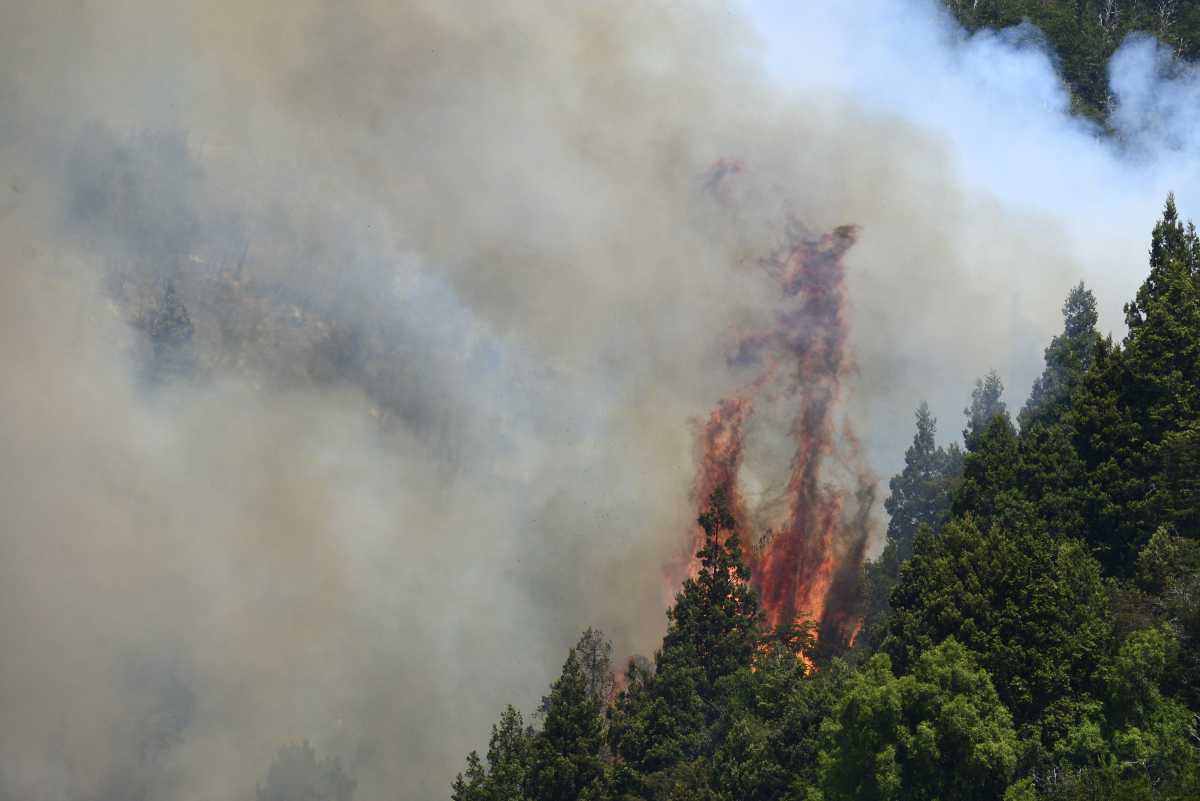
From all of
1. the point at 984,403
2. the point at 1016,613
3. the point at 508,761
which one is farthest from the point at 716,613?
the point at 984,403

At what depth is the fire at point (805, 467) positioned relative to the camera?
5700 centimetres

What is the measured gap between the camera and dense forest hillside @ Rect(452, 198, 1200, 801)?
3838cm

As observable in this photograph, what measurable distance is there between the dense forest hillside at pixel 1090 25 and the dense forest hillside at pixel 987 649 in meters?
39.3

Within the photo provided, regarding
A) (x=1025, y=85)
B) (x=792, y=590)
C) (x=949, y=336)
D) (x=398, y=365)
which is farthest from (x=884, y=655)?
(x=1025, y=85)

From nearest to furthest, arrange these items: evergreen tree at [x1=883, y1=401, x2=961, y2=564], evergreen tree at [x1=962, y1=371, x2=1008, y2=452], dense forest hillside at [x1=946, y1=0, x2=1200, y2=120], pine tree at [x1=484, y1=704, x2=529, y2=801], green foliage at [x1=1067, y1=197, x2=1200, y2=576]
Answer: green foliage at [x1=1067, y1=197, x2=1200, y2=576] < pine tree at [x1=484, y1=704, x2=529, y2=801] < evergreen tree at [x1=883, y1=401, x2=961, y2=564] < evergreen tree at [x1=962, y1=371, x2=1008, y2=452] < dense forest hillside at [x1=946, y1=0, x2=1200, y2=120]

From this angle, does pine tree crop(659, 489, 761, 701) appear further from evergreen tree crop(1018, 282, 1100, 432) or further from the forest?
evergreen tree crop(1018, 282, 1100, 432)

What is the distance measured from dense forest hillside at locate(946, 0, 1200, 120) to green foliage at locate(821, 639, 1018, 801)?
58899 mm

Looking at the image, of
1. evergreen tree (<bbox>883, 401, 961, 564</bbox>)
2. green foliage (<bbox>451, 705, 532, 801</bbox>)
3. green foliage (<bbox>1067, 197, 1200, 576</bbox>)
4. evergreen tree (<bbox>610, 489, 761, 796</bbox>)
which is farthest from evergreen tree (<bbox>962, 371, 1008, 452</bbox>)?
green foliage (<bbox>451, 705, 532, 801</bbox>)

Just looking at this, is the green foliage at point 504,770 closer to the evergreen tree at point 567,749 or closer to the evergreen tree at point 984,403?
the evergreen tree at point 567,749

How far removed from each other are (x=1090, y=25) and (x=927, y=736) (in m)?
76.1

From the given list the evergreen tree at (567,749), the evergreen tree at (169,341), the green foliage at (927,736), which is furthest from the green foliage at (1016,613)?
the evergreen tree at (169,341)

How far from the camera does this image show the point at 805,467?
56.9 metres

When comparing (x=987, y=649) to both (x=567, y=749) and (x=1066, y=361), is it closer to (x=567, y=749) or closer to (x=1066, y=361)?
(x=567, y=749)

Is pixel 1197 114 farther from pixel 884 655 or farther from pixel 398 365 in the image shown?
pixel 884 655
